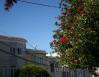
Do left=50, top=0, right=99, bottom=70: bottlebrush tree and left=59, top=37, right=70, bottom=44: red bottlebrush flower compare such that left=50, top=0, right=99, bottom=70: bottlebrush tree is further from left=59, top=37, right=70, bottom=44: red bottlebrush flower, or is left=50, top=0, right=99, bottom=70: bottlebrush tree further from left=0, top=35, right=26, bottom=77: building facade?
left=0, top=35, right=26, bottom=77: building facade

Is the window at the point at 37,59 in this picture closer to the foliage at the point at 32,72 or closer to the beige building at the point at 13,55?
the beige building at the point at 13,55

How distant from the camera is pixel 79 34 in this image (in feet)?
46.9

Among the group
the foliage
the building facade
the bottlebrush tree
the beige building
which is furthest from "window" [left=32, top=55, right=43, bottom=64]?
the bottlebrush tree

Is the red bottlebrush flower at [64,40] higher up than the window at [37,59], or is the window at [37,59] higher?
the red bottlebrush flower at [64,40]

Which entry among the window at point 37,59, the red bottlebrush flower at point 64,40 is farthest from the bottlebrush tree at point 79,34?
the window at point 37,59

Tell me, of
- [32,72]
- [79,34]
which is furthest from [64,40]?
[32,72]

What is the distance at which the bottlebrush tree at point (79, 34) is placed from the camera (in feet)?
47.1

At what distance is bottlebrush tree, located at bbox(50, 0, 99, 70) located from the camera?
1435 centimetres

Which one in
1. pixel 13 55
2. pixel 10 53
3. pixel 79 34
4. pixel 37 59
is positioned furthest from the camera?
pixel 37 59

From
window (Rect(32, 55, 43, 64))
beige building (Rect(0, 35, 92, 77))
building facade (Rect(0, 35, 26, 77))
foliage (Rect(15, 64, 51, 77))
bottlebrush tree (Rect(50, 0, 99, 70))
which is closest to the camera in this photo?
bottlebrush tree (Rect(50, 0, 99, 70))

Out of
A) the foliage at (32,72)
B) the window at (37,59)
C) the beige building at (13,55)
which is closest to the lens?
the foliage at (32,72)

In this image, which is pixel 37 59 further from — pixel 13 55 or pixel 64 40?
pixel 64 40

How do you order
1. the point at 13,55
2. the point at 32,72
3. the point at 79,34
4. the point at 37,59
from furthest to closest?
1. the point at 37,59
2. the point at 13,55
3. the point at 32,72
4. the point at 79,34

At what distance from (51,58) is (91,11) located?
126ft
